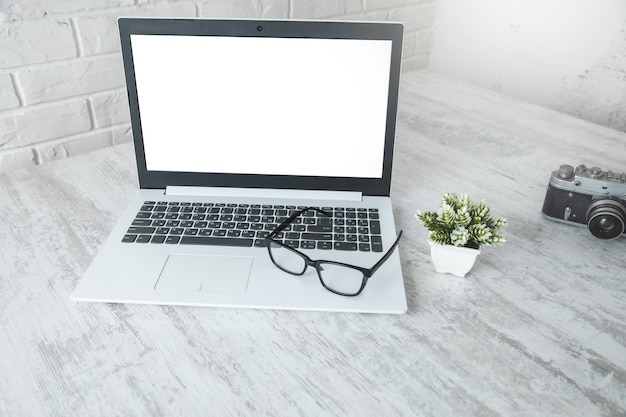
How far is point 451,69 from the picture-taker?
60.0 inches

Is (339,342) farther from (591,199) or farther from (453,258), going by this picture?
(591,199)

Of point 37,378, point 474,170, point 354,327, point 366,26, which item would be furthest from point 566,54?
point 37,378

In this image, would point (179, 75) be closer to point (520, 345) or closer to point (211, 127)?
point (211, 127)

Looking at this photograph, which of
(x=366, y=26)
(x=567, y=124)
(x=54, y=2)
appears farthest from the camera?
(x=567, y=124)

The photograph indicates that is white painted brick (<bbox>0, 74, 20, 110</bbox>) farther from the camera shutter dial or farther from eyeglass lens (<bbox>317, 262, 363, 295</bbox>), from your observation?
the camera shutter dial

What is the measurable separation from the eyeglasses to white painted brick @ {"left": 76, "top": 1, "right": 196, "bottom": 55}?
575 mm

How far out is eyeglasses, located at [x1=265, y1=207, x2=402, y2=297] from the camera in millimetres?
593

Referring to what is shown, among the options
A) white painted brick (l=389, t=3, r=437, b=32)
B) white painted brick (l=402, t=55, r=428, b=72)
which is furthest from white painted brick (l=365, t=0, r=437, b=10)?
white painted brick (l=402, t=55, r=428, b=72)

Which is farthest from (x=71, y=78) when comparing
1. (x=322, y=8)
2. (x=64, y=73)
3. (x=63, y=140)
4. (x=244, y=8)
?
(x=322, y=8)

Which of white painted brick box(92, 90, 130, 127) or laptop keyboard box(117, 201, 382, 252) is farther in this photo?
white painted brick box(92, 90, 130, 127)

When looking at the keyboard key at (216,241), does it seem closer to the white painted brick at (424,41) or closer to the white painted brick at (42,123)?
the white painted brick at (42,123)

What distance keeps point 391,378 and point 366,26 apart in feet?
1.52

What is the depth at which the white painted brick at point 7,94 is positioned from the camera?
2.90ft

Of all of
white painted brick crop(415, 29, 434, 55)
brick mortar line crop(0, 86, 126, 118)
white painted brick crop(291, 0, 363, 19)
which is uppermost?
white painted brick crop(291, 0, 363, 19)
